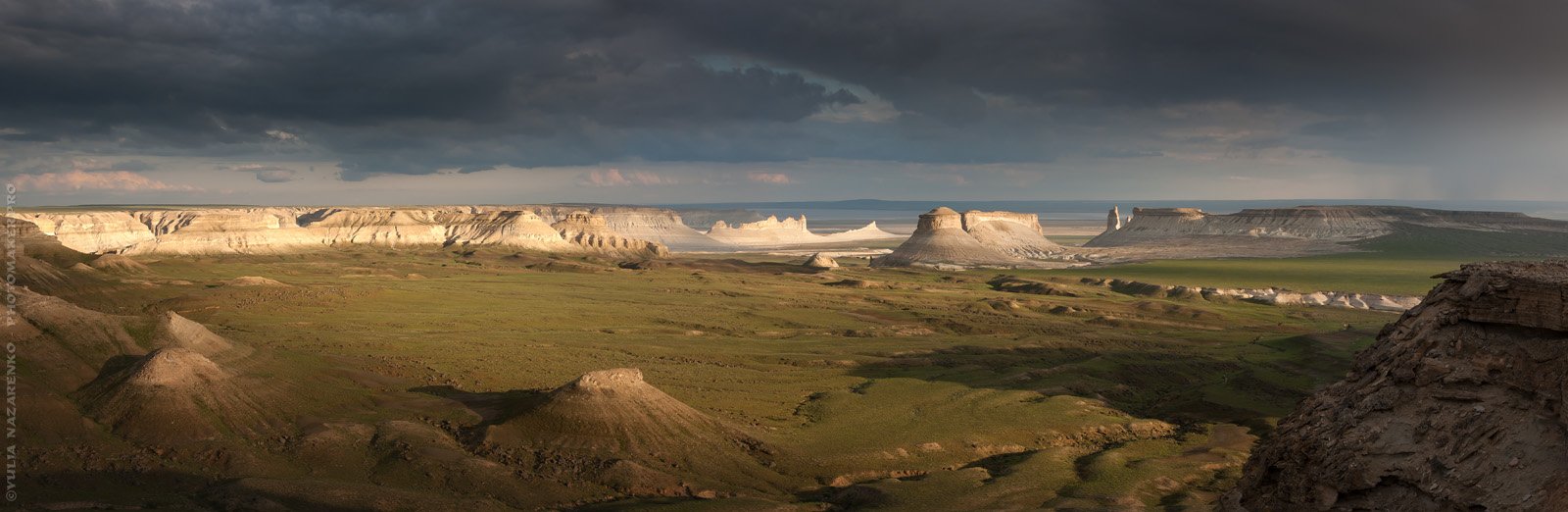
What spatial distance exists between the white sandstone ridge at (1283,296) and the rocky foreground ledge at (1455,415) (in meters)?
108

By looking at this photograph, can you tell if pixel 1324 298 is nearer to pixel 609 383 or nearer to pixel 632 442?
pixel 609 383

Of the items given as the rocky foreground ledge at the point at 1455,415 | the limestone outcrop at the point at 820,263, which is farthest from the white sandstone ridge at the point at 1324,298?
the rocky foreground ledge at the point at 1455,415

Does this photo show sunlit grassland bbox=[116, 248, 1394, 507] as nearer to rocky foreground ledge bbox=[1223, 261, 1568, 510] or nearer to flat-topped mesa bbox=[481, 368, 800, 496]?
flat-topped mesa bbox=[481, 368, 800, 496]

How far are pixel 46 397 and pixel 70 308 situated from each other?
36.0 ft

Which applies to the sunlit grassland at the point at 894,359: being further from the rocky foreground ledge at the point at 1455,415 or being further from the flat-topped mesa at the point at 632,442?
the rocky foreground ledge at the point at 1455,415

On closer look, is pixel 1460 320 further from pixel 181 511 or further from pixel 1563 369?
pixel 181 511

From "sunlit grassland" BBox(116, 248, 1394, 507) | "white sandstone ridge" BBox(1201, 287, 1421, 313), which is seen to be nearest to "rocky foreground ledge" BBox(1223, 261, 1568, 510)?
"sunlit grassland" BBox(116, 248, 1394, 507)

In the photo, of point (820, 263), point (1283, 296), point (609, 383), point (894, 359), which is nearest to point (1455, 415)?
point (609, 383)

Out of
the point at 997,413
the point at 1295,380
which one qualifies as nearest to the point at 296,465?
the point at 997,413

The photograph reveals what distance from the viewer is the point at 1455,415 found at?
24.7m

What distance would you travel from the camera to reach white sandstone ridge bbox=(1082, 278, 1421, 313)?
12612 centimetres

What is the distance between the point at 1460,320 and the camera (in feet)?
84.9

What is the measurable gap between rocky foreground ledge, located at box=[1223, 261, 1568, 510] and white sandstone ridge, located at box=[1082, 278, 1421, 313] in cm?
10797

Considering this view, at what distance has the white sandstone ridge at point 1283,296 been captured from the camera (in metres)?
126
